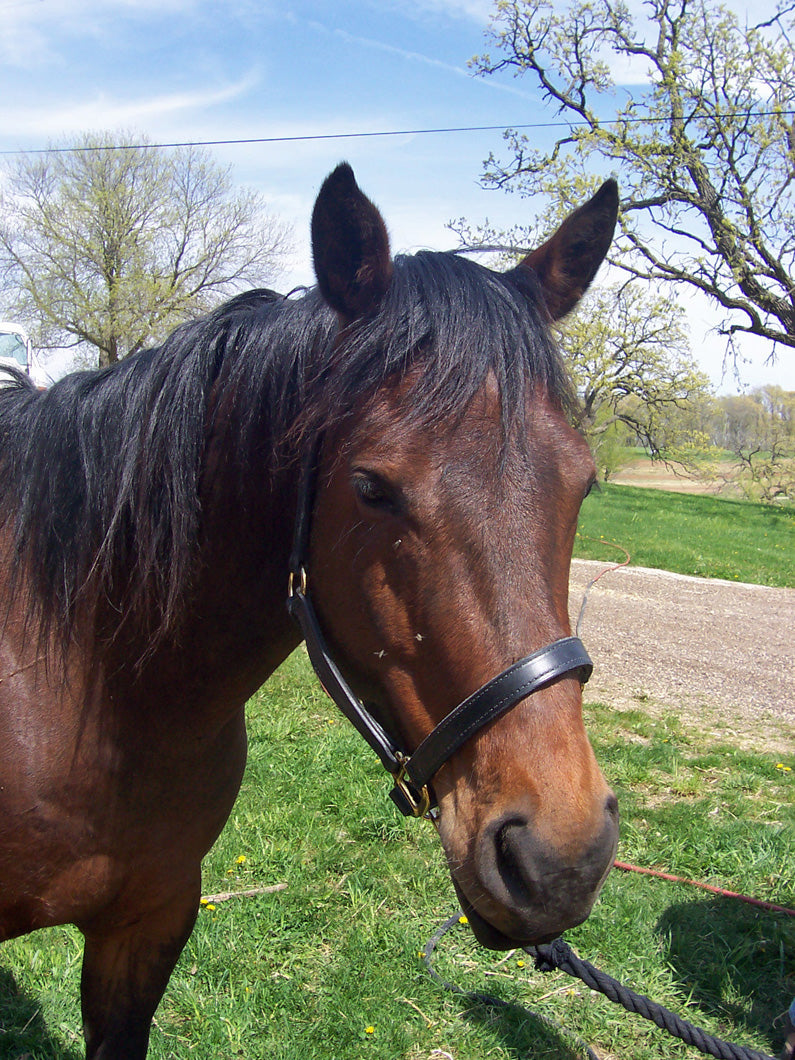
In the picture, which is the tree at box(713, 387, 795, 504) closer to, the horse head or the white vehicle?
the white vehicle

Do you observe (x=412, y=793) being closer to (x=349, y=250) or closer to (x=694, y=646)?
(x=349, y=250)

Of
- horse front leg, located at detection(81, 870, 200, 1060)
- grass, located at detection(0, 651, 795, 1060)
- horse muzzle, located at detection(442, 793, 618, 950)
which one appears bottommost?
grass, located at detection(0, 651, 795, 1060)

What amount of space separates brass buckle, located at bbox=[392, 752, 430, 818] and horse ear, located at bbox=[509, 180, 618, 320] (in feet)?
3.53

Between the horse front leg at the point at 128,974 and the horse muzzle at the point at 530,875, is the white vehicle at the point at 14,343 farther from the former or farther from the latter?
the horse muzzle at the point at 530,875

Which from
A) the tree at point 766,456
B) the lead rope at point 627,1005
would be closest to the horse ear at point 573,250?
the lead rope at point 627,1005

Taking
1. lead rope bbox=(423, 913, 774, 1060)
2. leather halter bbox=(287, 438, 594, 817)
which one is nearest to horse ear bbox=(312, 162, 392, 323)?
leather halter bbox=(287, 438, 594, 817)

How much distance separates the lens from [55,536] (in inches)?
67.9

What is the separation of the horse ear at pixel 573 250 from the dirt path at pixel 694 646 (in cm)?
439

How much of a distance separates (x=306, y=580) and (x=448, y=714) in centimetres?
40

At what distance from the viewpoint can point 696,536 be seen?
14.5 meters

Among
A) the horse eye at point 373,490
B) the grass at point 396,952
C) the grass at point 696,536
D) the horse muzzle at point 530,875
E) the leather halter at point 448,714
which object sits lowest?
the grass at point 396,952

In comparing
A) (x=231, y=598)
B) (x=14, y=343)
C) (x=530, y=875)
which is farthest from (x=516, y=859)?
(x=14, y=343)

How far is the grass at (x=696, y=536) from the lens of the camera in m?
11.5

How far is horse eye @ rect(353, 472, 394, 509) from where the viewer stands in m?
1.34
